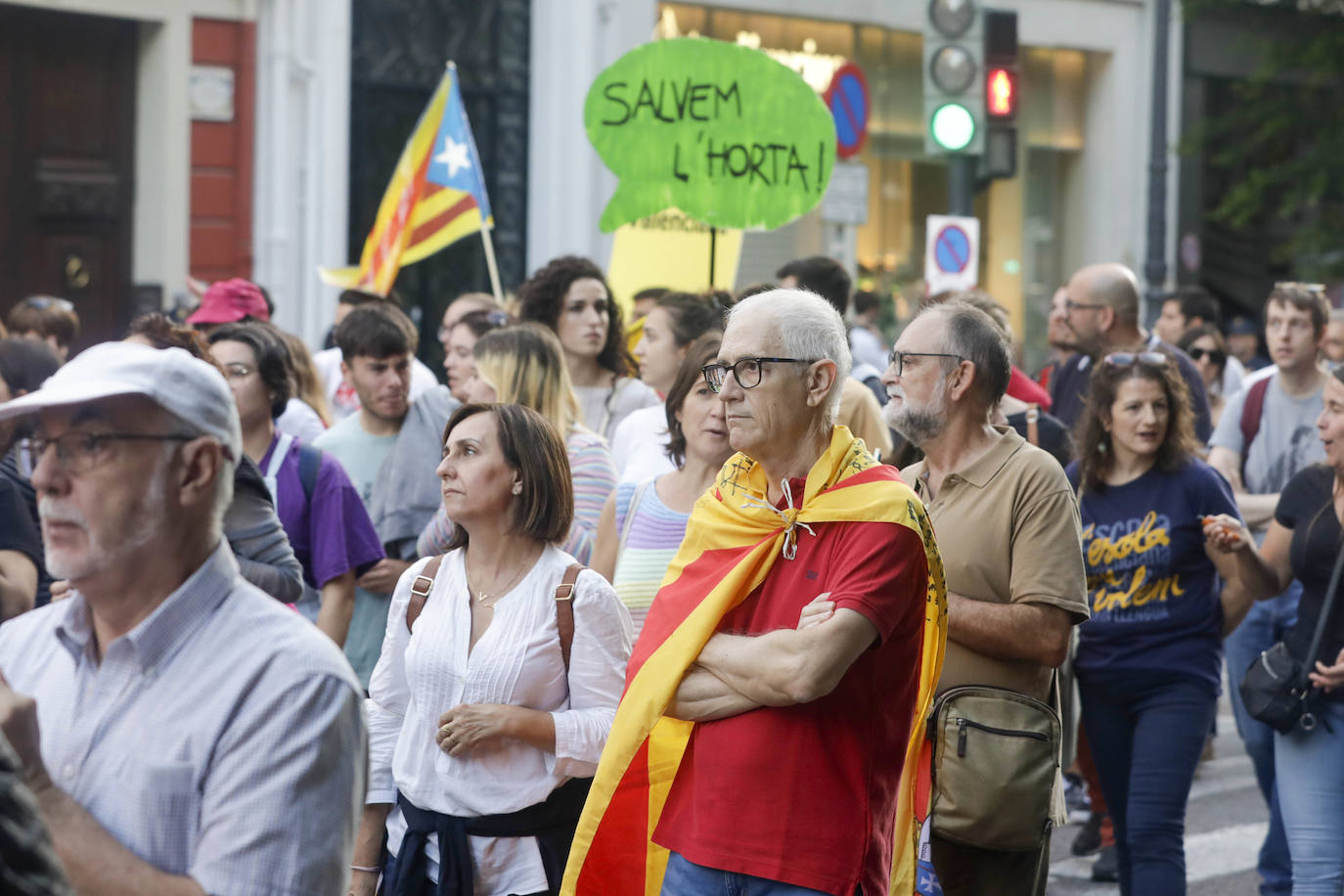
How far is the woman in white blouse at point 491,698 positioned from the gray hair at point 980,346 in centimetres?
113

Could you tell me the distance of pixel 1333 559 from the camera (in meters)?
5.29

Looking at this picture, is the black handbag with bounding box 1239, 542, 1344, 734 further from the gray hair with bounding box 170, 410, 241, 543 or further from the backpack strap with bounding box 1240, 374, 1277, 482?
the gray hair with bounding box 170, 410, 241, 543

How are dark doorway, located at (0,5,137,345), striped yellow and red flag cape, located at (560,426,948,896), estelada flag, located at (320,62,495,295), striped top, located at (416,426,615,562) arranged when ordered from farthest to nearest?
dark doorway, located at (0,5,137,345) < estelada flag, located at (320,62,495,295) < striped top, located at (416,426,615,562) < striped yellow and red flag cape, located at (560,426,948,896)

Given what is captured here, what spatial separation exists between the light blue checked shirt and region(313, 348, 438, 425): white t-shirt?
20.9 feet

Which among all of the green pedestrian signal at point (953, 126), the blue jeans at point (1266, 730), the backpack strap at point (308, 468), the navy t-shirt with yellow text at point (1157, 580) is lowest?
the blue jeans at point (1266, 730)

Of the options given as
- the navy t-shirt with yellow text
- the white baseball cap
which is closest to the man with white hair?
the white baseball cap

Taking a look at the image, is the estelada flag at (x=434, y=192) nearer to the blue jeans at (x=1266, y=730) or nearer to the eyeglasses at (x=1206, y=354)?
the eyeglasses at (x=1206, y=354)

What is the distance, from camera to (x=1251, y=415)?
7844 millimetres

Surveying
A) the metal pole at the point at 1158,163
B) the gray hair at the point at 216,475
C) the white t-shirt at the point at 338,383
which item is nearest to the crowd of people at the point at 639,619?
the gray hair at the point at 216,475

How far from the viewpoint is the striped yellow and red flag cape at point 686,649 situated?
369 cm

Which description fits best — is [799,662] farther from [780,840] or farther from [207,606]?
[207,606]

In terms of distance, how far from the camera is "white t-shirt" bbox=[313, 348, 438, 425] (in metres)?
9.00

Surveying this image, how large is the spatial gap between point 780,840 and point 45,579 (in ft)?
7.86

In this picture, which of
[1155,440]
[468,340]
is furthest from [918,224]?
[1155,440]
